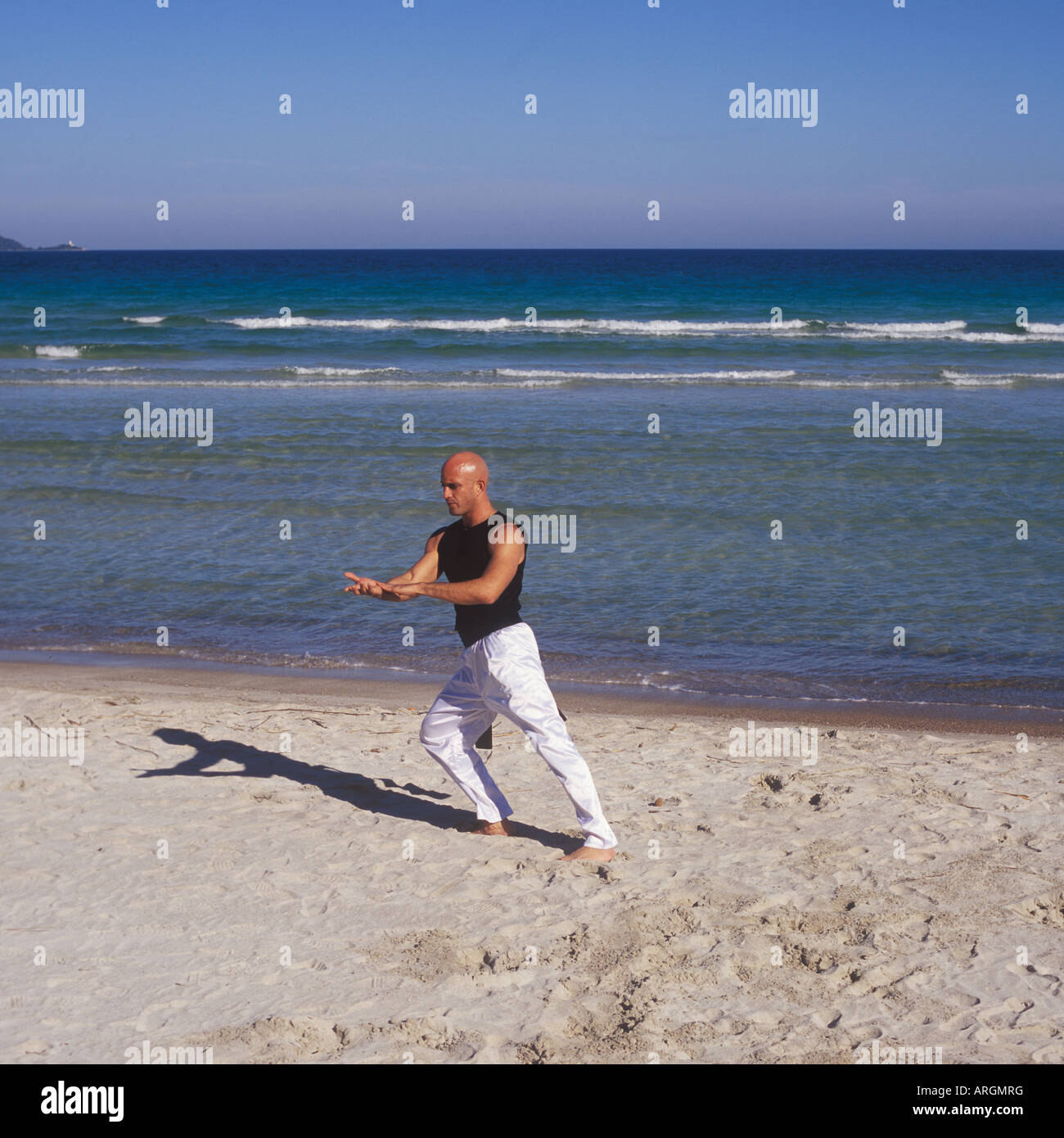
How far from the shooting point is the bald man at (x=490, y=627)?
→ 4680 millimetres

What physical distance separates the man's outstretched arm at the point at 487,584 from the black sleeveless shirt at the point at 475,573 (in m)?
0.07

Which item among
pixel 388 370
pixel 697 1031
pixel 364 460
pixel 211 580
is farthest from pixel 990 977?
pixel 388 370

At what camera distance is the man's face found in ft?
15.4

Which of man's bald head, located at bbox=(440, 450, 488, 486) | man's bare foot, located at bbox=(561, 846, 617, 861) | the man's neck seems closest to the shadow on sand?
man's bare foot, located at bbox=(561, 846, 617, 861)

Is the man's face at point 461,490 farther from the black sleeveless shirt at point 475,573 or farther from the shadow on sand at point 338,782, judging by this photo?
the shadow on sand at point 338,782

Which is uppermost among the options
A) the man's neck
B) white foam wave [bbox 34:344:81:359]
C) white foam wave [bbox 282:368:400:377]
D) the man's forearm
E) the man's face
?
white foam wave [bbox 34:344:81:359]

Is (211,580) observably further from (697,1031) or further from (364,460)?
(697,1031)

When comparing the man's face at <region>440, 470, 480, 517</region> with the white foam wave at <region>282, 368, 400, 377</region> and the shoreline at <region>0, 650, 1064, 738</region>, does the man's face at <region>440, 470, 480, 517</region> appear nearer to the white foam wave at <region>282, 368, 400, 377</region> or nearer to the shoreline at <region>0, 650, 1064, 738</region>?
the shoreline at <region>0, 650, 1064, 738</region>

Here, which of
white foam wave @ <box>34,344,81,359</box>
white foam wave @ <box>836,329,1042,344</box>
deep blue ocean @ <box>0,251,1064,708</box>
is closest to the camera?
deep blue ocean @ <box>0,251,1064,708</box>

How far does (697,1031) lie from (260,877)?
6.73ft

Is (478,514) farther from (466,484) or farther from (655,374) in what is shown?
(655,374)

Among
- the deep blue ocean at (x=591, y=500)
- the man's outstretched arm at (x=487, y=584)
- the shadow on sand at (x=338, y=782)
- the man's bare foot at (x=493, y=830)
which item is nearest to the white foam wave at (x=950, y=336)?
the deep blue ocean at (x=591, y=500)

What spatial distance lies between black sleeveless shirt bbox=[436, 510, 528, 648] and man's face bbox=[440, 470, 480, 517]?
0.13 meters

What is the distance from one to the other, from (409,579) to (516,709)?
75 centimetres
